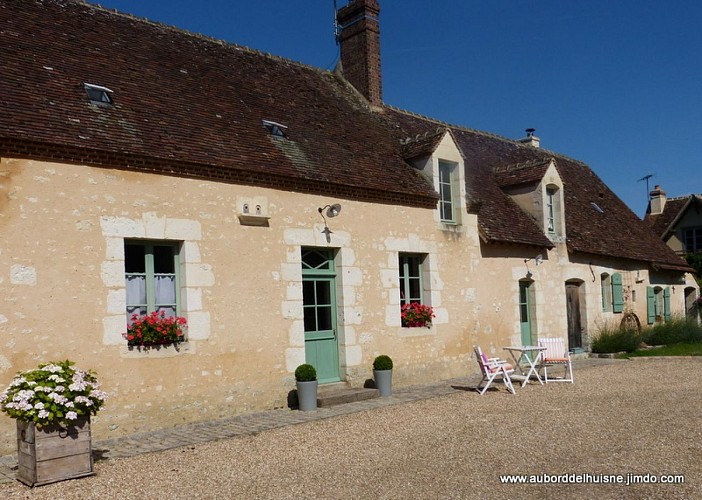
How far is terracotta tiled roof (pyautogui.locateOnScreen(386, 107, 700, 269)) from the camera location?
536 inches

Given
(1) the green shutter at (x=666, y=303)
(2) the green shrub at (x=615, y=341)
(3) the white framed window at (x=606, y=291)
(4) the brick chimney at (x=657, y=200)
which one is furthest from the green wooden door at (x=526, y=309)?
(4) the brick chimney at (x=657, y=200)

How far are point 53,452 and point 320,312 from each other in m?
4.87

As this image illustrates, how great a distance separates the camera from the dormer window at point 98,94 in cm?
839

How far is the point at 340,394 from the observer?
9.44 m

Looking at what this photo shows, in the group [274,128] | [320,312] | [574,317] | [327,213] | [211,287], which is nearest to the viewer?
[211,287]

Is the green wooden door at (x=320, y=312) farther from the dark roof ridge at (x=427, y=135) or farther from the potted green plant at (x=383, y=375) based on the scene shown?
the dark roof ridge at (x=427, y=135)

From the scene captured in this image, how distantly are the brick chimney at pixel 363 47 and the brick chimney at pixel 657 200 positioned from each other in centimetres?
1868

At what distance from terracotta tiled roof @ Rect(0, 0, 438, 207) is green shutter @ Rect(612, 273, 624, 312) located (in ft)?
24.0

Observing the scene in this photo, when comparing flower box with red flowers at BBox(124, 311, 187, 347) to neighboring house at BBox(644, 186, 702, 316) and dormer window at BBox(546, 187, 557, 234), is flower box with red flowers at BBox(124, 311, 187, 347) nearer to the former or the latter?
dormer window at BBox(546, 187, 557, 234)

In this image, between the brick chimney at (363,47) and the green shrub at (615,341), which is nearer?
the brick chimney at (363,47)

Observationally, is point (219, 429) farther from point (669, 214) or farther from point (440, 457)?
point (669, 214)

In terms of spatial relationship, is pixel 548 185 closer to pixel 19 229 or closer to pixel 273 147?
pixel 273 147

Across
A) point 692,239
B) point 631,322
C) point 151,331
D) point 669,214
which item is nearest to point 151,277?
point 151,331

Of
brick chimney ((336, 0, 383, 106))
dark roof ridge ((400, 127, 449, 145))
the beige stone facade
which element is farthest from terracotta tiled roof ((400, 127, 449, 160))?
brick chimney ((336, 0, 383, 106))
